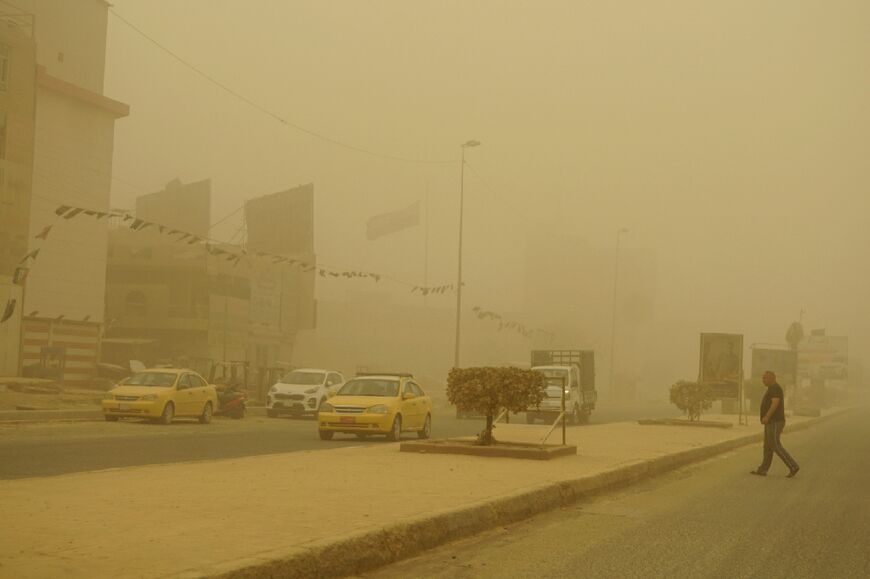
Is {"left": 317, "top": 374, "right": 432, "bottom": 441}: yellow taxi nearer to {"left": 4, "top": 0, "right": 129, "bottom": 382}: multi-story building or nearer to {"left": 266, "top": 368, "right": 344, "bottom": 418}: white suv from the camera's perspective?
{"left": 266, "top": 368, "right": 344, "bottom": 418}: white suv

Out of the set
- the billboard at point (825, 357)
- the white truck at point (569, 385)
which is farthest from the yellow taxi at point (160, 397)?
the billboard at point (825, 357)

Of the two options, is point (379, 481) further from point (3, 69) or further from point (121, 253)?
point (121, 253)

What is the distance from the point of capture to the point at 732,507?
12.3 metres

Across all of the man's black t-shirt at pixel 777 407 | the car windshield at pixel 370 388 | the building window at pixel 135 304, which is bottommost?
the car windshield at pixel 370 388

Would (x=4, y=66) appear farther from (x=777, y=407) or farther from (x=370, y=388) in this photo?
(x=777, y=407)

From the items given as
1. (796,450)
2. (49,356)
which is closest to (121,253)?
(49,356)

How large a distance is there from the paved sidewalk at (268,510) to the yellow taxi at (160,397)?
11722 mm

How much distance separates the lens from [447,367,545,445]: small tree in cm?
1666

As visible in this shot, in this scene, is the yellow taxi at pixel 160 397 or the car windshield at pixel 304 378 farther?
the car windshield at pixel 304 378

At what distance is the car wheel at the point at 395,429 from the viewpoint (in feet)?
74.0

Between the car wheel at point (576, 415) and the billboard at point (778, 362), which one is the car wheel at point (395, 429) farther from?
the billboard at point (778, 362)

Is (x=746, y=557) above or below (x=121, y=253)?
below

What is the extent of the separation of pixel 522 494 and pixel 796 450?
58.3ft

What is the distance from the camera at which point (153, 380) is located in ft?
90.7
